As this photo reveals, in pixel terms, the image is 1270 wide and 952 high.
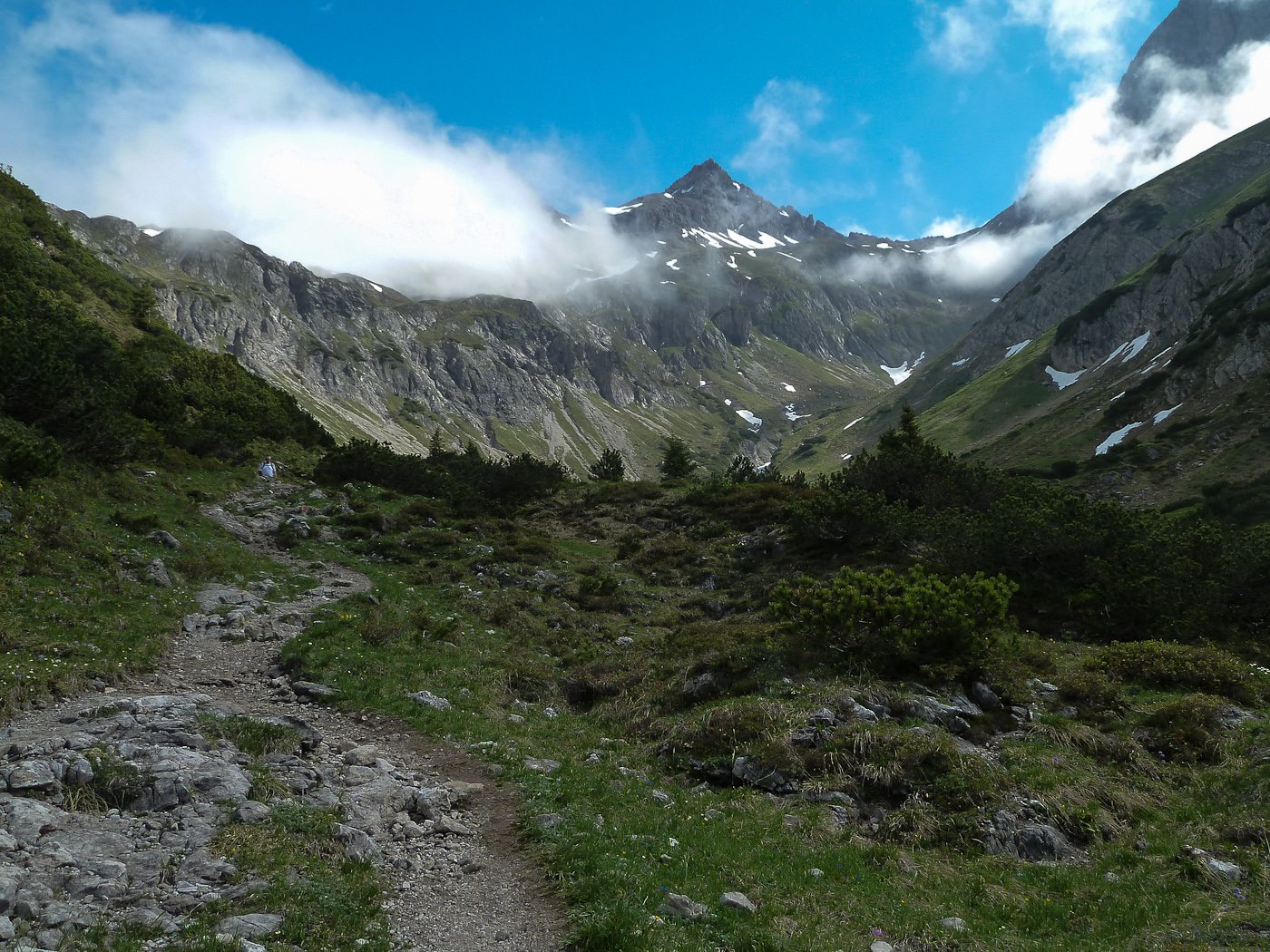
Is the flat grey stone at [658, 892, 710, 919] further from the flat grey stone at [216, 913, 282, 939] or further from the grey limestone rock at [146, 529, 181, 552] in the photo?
the grey limestone rock at [146, 529, 181, 552]

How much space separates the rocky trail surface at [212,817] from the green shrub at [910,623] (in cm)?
968

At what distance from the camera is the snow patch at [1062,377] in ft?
516

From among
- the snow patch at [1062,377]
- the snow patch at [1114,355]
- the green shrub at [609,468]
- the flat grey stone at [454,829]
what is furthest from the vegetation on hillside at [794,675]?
the snow patch at [1062,377]

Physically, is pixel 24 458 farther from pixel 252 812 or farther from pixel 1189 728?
pixel 1189 728

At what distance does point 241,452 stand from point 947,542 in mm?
42275

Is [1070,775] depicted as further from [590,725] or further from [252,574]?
[252,574]

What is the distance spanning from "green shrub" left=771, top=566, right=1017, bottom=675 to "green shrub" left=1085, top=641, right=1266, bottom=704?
3370mm

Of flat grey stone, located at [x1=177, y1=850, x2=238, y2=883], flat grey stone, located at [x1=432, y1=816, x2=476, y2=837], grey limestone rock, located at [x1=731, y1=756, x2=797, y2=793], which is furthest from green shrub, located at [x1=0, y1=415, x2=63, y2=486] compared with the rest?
grey limestone rock, located at [x1=731, y1=756, x2=797, y2=793]

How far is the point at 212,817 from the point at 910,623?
49.9ft

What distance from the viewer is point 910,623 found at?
53.3 feet

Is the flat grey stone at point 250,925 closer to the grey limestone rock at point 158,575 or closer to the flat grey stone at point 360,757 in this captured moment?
the flat grey stone at point 360,757

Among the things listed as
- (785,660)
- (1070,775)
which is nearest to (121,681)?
(785,660)

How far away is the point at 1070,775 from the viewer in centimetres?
1166

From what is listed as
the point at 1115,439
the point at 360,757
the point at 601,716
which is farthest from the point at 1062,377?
the point at 360,757
